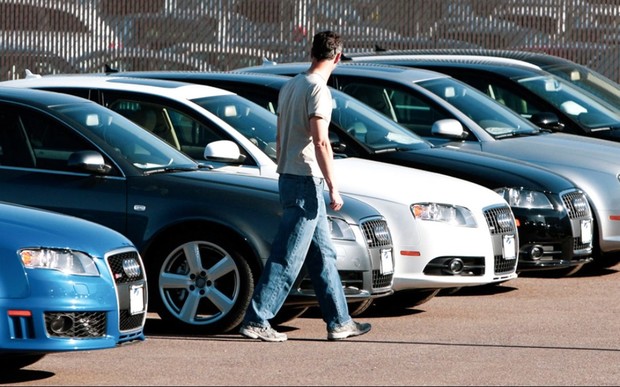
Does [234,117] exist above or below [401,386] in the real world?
above

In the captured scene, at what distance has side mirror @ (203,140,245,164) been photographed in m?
10.1

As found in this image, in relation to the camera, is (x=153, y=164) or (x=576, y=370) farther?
(x=153, y=164)

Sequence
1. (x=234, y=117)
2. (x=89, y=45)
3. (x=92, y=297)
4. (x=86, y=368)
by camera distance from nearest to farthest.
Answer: (x=92, y=297)
(x=86, y=368)
(x=234, y=117)
(x=89, y=45)

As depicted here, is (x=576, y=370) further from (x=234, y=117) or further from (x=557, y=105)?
(x=557, y=105)

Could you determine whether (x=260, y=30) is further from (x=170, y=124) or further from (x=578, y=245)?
(x=170, y=124)

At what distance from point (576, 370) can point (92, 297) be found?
2.55 meters

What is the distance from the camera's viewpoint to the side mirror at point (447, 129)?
1253 cm

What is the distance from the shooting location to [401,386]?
7328 mm

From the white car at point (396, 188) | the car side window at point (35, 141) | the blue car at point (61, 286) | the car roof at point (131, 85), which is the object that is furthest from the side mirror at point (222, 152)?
the blue car at point (61, 286)

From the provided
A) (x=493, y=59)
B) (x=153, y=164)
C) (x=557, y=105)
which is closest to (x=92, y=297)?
(x=153, y=164)

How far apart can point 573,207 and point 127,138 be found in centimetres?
390

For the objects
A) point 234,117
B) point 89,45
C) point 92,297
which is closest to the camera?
point 92,297

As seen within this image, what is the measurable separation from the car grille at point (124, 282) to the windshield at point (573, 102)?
Answer: 7.73 metres

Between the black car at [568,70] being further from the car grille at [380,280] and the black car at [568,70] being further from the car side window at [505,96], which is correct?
the car grille at [380,280]
